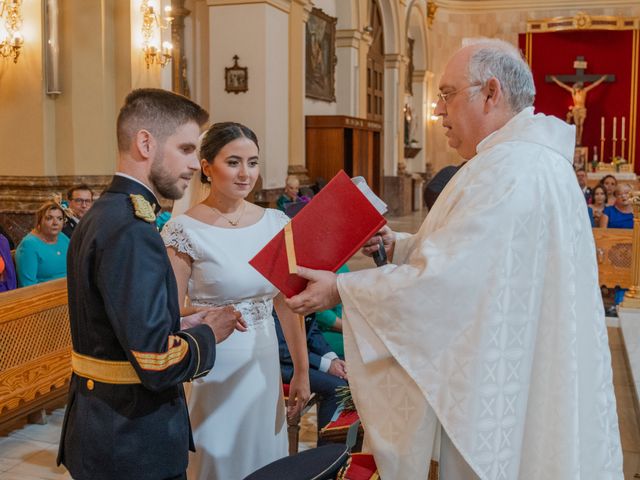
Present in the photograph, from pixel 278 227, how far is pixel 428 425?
1.05 m

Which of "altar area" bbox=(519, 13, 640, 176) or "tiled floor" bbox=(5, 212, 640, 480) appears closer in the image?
"tiled floor" bbox=(5, 212, 640, 480)

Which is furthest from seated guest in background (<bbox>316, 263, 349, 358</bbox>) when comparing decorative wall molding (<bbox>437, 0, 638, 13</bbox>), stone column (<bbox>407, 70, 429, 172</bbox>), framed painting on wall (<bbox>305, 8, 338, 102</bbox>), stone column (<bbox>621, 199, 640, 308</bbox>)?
decorative wall molding (<bbox>437, 0, 638, 13</bbox>)

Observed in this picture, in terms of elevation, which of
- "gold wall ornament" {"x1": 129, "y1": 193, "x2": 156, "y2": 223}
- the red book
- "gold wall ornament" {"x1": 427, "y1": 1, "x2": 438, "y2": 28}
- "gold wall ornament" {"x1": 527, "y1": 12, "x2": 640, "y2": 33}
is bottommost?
the red book

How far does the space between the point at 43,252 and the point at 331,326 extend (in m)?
2.39

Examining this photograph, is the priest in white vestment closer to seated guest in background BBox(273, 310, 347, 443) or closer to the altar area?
seated guest in background BBox(273, 310, 347, 443)

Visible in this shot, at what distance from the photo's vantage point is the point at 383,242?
101 inches

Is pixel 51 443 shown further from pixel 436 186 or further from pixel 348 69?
pixel 348 69

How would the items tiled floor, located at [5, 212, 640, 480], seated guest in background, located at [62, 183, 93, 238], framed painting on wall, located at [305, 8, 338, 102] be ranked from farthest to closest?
framed painting on wall, located at [305, 8, 338, 102] → seated guest in background, located at [62, 183, 93, 238] → tiled floor, located at [5, 212, 640, 480]

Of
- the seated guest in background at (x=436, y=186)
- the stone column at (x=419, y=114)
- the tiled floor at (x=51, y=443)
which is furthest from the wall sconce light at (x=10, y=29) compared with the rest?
the stone column at (x=419, y=114)

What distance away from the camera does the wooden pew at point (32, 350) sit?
13.3ft

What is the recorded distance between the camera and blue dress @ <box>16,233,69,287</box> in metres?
5.29

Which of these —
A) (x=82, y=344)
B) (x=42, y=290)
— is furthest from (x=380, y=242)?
(x=42, y=290)

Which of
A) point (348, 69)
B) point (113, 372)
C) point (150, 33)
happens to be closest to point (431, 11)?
point (348, 69)

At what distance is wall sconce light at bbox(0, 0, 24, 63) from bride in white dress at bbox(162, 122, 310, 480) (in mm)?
4587
